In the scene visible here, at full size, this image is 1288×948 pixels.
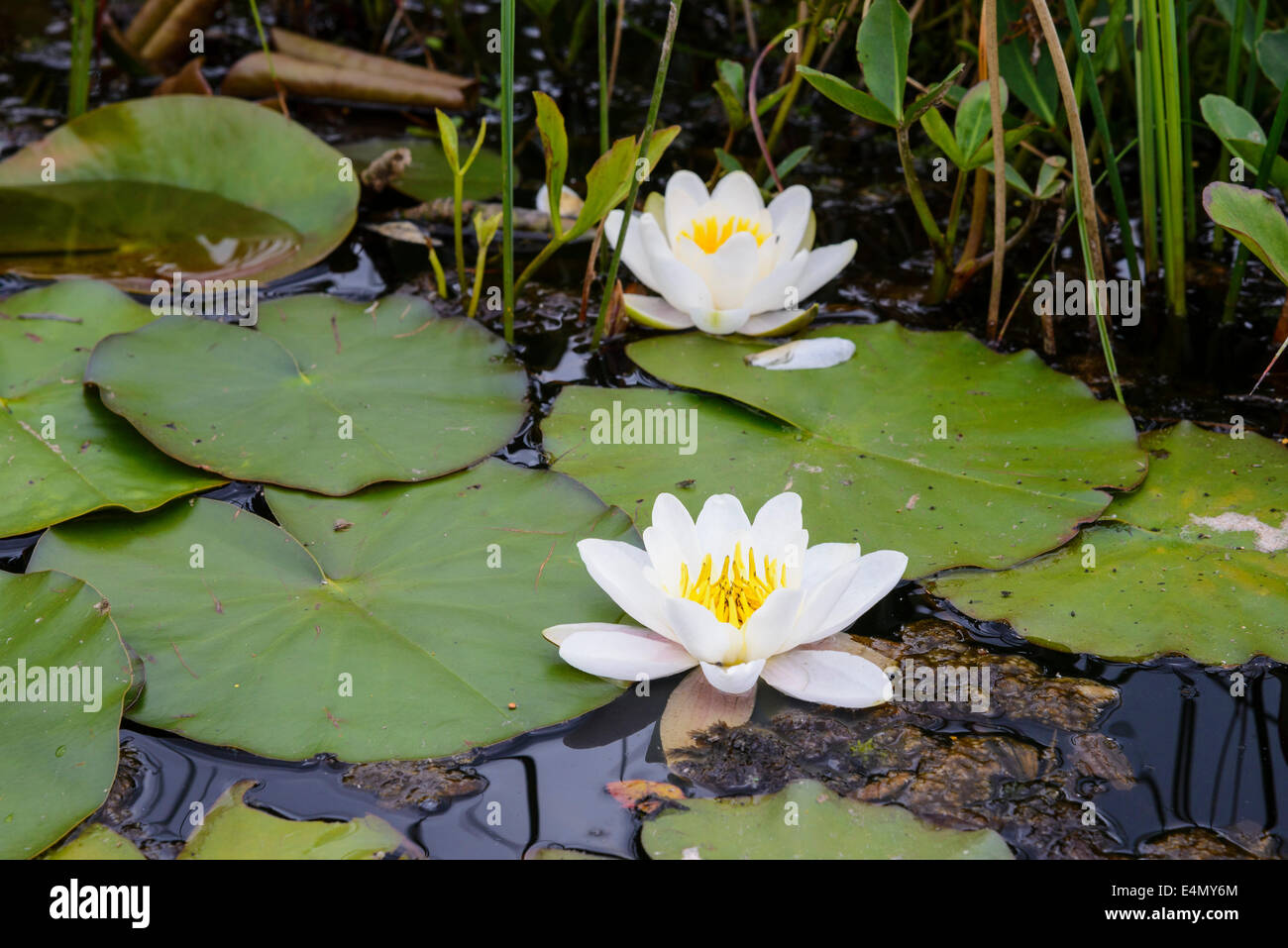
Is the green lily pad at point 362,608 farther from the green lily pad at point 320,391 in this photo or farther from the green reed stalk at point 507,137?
the green reed stalk at point 507,137

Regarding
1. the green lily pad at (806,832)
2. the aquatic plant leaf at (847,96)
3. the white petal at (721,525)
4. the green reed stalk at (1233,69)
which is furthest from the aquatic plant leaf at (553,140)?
the green reed stalk at (1233,69)

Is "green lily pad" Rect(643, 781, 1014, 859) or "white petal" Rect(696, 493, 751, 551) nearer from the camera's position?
"green lily pad" Rect(643, 781, 1014, 859)

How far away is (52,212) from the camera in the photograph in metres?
2.71

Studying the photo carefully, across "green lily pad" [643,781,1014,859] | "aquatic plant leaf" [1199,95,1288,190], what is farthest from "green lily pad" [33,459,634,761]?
"aquatic plant leaf" [1199,95,1288,190]

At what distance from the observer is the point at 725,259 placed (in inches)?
86.0

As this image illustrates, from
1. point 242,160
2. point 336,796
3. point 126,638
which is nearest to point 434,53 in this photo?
point 242,160

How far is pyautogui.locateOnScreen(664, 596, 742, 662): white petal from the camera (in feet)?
4.45

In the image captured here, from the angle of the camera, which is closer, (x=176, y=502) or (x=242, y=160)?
(x=176, y=502)

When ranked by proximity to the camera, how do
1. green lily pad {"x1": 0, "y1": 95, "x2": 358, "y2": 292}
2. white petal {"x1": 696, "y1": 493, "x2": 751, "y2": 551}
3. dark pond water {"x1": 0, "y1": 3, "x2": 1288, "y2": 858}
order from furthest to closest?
1. green lily pad {"x1": 0, "y1": 95, "x2": 358, "y2": 292}
2. white petal {"x1": 696, "y1": 493, "x2": 751, "y2": 551}
3. dark pond water {"x1": 0, "y1": 3, "x2": 1288, "y2": 858}

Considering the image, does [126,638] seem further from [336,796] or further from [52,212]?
[52,212]

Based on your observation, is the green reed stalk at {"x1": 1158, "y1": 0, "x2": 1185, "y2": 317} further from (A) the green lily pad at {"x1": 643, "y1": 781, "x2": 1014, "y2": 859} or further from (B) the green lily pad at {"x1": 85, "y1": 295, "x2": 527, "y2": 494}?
(A) the green lily pad at {"x1": 643, "y1": 781, "x2": 1014, "y2": 859}

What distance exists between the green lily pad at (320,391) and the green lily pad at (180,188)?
0.50 meters

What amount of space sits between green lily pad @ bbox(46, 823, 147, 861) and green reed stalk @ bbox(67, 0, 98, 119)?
2481 mm

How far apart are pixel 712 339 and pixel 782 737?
3.57ft
